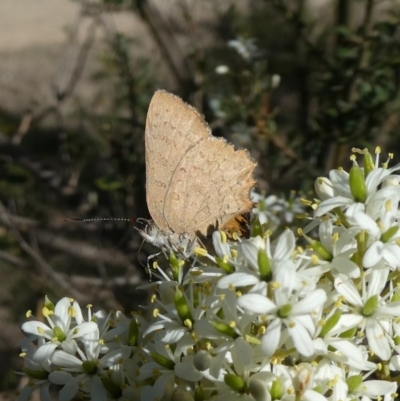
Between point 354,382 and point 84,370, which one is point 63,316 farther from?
point 354,382

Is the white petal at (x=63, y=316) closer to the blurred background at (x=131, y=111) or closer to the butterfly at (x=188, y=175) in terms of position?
the butterfly at (x=188, y=175)

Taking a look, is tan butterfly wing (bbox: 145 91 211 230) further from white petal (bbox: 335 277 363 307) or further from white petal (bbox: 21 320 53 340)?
white petal (bbox: 335 277 363 307)

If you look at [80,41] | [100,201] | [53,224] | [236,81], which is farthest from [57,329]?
[80,41]

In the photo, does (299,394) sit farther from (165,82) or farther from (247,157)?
(165,82)

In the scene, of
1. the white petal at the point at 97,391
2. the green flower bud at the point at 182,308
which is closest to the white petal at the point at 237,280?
the green flower bud at the point at 182,308

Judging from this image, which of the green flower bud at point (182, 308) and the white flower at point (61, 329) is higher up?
the green flower bud at point (182, 308)
